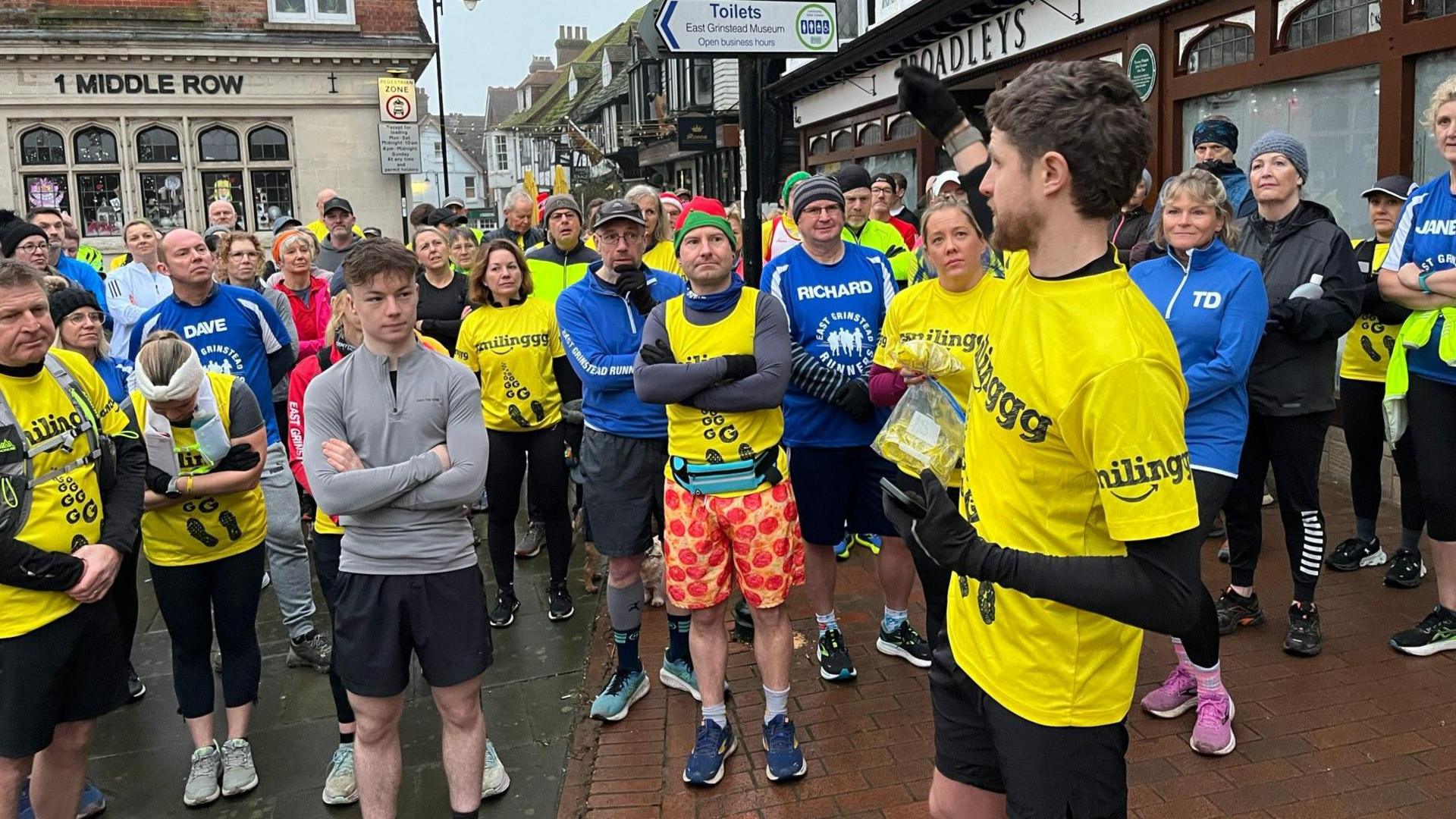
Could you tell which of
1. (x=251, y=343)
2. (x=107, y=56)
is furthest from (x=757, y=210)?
(x=107, y=56)

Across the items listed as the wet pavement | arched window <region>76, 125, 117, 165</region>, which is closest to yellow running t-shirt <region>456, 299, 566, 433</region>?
the wet pavement

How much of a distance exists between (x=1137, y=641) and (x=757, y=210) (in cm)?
461

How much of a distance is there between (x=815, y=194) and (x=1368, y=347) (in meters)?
3.00

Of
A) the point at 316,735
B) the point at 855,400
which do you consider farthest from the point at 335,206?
the point at 855,400

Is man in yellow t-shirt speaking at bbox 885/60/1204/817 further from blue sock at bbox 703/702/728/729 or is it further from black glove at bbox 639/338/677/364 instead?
black glove at bbox 639/338/677/364

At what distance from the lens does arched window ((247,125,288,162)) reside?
23828 mm

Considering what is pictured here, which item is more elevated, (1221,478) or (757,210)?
(757,210)

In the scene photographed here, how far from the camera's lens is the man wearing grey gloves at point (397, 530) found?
318 centimetres

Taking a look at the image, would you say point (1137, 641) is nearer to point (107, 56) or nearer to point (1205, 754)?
point (1205, 754)

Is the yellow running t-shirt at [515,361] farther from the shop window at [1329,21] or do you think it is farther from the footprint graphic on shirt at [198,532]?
the shop window at [1329,21]

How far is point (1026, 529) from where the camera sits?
1910mm

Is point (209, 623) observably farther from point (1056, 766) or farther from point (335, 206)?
point (335, 206)

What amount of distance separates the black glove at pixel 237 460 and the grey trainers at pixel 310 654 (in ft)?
4.53

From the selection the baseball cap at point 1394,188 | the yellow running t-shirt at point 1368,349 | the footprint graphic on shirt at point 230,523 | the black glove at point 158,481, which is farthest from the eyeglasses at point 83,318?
the baseball cap at point 1394,188
